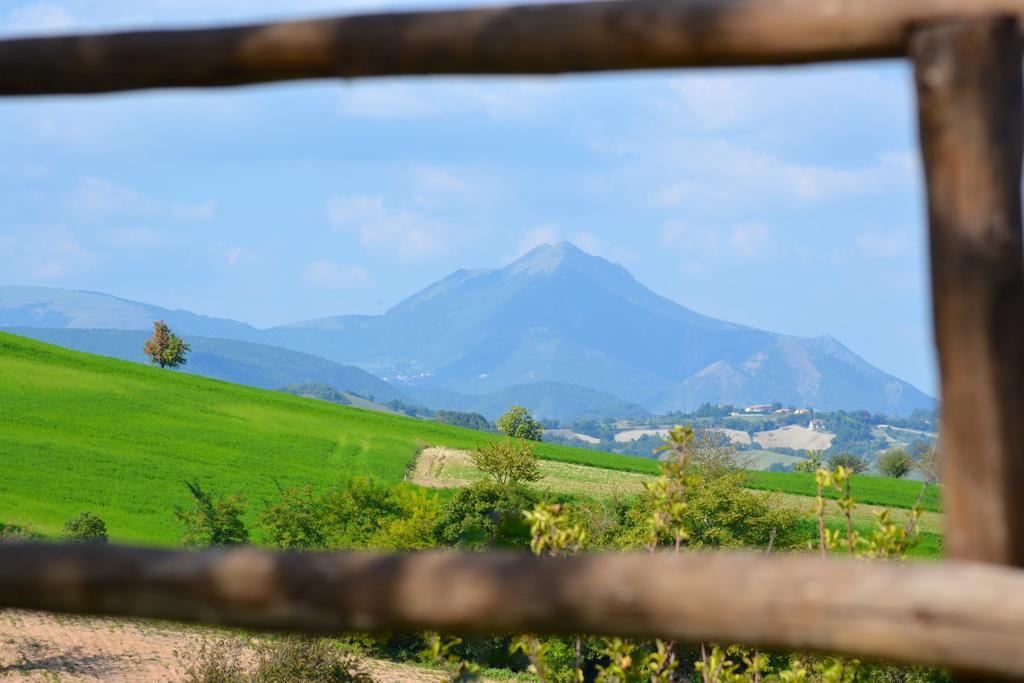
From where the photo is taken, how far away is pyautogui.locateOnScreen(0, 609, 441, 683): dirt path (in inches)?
647

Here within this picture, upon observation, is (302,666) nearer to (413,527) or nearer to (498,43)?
(413,527)

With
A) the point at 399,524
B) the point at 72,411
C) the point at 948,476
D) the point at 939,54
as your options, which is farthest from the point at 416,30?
the point at 72,411

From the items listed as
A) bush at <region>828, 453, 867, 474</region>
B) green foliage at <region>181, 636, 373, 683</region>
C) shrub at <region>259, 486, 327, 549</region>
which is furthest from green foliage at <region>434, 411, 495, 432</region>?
green foliage at <region>181, 636, 373, 683</region>

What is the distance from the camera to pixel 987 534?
1.66 m

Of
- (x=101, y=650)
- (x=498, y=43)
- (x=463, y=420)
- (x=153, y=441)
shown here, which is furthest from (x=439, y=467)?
(x=463, y=420)

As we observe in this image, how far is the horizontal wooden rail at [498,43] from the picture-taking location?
1.77m

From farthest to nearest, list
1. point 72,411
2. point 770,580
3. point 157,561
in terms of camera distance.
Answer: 1. point 72,411
2. point 157,561
3. point 770,580

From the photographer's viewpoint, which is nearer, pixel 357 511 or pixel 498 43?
pixel 498 43

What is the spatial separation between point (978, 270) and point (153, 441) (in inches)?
1803

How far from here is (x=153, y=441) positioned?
44.3 meters

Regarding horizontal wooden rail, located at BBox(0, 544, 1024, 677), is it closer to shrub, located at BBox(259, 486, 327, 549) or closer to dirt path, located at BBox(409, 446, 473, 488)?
shrub, located at BBox(259, 486, 327, 549)

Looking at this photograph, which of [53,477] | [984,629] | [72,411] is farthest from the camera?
[72,411]

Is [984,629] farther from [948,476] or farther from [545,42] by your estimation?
[545,42]

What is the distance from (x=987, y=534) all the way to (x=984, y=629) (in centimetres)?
23
